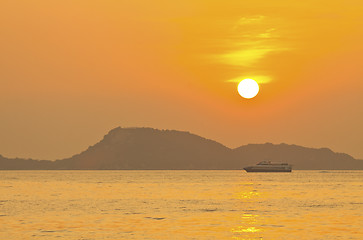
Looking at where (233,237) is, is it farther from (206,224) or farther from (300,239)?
(206,224)

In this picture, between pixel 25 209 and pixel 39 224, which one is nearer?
pixel 39 224

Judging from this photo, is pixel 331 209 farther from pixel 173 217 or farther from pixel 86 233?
pixel 86 233

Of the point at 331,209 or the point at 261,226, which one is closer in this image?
the point at 261,226

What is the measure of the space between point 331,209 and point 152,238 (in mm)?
40573

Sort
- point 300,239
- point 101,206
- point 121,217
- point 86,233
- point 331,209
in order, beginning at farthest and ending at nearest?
point 101,206
point 331,209
point 121,217
point 86,233
point 300,239

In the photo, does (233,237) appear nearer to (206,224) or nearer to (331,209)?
(206,224)

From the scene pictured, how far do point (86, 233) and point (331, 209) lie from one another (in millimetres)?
41604

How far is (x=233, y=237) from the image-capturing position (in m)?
57.9

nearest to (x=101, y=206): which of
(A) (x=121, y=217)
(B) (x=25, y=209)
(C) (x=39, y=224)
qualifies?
(B) (x=25, y=209)

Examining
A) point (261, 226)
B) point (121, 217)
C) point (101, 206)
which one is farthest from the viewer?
point (101, 206)

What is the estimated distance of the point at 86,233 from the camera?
200ft

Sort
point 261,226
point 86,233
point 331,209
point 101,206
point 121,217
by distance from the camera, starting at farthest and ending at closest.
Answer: point 101,206, point 331,209, point 121,217, point 261,226, point 86,233

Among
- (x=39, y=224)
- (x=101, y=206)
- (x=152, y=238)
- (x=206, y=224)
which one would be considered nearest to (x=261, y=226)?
(x=206, y=224)

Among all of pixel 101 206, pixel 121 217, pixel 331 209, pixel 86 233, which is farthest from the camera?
pixel 101 206
